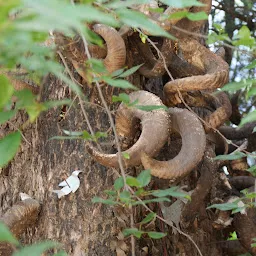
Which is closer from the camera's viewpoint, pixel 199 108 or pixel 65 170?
pixel 65 170

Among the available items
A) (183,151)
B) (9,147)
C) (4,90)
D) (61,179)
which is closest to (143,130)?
(183,151)

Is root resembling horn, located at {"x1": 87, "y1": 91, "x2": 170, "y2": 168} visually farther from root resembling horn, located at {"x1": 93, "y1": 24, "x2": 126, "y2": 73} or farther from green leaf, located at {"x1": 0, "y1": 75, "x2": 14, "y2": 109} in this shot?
green leaf, located at {"x1": 0, "y1": 75, "x2": 14, "y2": 109}

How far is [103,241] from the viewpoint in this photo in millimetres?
1551

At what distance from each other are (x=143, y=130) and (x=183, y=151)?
0.12 meters

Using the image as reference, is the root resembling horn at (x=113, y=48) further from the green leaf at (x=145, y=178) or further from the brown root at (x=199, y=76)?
the green leaf at (x=145, y=178)

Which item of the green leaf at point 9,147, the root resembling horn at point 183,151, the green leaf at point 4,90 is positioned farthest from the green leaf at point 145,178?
the green leaf at point 4,90

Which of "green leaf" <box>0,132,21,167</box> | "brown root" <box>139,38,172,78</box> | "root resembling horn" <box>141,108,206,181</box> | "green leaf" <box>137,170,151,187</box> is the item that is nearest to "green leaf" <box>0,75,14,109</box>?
"green leaf" <box>0,132,21,167</box>

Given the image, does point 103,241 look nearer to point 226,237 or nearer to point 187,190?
point 187,190

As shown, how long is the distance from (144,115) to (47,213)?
0.42 m

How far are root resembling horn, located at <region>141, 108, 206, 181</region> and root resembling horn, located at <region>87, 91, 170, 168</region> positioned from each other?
35mm

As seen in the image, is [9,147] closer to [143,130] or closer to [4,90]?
[4,90]

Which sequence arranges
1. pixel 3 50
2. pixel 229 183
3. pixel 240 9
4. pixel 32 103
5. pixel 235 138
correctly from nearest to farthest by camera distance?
pixel 3 50
pixel 32 103
pixel 229 183
pixel 235 138
pixel 240 9

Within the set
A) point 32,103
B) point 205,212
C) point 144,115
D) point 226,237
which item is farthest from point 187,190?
point 32,103

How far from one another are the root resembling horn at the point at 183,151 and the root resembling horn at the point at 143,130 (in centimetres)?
3
